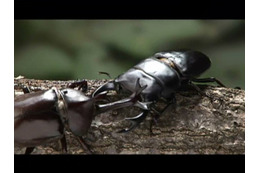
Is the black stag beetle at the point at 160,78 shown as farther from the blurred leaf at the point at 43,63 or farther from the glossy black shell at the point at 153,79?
the blurred leaf at the point at 43,63

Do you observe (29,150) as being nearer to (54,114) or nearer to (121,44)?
(54,114)

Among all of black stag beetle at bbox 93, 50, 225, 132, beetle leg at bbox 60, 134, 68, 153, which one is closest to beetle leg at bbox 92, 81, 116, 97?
black stag beetle at bbox 93, 50, 225, 132

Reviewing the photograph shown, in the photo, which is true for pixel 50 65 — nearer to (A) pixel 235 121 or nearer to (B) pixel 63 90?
(B) pixel 63 90

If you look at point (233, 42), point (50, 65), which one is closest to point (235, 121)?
point (233, 42)

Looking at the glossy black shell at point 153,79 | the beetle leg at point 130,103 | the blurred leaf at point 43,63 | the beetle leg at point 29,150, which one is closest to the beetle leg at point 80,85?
the glossy black shell at point 153,79

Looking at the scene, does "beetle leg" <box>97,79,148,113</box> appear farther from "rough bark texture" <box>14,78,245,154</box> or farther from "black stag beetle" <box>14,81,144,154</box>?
"rough bark texture" <box>14,78,245,154</box>

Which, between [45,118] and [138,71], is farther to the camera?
[138,71]

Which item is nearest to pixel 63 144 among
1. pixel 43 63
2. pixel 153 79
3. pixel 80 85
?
pixel 80 85
